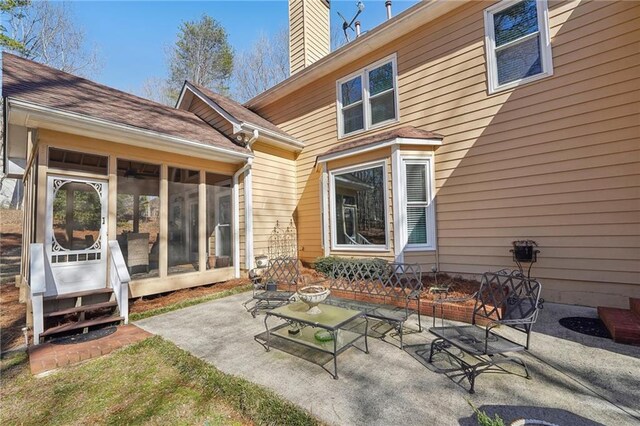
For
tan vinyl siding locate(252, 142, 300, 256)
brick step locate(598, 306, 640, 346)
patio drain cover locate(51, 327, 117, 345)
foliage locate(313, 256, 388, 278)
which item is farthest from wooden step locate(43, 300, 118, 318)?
brick step locate(598, 306, 640, 346)

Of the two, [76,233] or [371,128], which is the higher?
[371,128]

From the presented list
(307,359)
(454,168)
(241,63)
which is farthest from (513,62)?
(241,63)

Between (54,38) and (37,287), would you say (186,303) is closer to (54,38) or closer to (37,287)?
(37,287)

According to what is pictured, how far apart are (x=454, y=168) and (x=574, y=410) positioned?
473 centimetres

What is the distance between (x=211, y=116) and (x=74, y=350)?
7.05 meters

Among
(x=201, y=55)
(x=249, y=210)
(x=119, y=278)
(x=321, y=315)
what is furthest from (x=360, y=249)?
(x=201, y=55)

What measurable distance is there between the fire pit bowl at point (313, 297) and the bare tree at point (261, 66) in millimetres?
17283

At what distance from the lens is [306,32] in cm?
973

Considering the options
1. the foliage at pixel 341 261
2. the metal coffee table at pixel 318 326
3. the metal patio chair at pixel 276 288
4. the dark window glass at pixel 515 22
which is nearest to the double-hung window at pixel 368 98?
the dark window glass at pixel 515 22

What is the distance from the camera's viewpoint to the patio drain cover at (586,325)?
12.0 ft

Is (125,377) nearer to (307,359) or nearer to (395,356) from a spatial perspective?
(307,359)

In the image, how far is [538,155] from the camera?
16.8 ft

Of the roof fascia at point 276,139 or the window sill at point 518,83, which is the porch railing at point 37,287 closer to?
the roof fascia at point 276,139

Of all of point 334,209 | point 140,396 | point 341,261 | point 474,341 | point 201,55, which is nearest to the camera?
point 140,396
